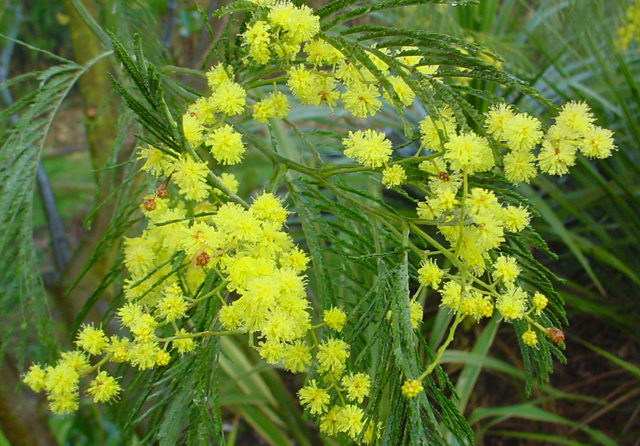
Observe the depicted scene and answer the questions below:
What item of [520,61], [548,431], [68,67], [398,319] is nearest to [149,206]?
[398,319]

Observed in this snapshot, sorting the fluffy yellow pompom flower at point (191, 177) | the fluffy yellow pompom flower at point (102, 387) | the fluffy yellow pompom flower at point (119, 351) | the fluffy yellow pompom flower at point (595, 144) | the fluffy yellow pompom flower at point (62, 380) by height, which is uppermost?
the fluffy yellow pompom flower at point (595, 144)

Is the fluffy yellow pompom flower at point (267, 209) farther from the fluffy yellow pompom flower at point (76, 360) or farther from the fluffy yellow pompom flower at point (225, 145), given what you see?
the fluffy yellow pompom flower at point (76, 360)

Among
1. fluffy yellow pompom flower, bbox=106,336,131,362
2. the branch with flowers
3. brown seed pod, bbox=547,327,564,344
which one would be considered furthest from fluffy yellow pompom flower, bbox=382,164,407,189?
fluffy yellow pompom flower, bbox=106,336,131,362

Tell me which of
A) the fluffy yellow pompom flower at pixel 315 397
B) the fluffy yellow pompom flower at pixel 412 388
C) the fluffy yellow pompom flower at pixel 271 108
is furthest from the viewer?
the fluffy yellow pompom flower at pixel 271 108

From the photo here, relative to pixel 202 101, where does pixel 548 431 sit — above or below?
below

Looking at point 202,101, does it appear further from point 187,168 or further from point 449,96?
point 449,96

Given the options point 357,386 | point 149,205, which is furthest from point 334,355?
point 149,205

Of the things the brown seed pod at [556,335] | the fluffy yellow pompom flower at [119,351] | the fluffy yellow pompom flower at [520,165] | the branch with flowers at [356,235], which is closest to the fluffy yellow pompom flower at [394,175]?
the branch with flowers at [356,235]

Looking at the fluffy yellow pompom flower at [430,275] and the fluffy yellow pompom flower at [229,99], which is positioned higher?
the fluffy yellow pompom flower at [229,99]
